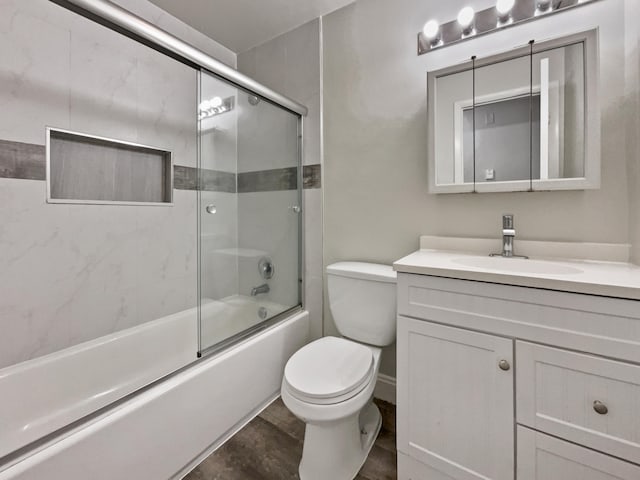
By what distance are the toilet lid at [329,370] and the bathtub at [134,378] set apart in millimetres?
365

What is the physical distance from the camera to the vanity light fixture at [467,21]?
54.2 inches

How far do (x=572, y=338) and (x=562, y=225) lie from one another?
2.05ft

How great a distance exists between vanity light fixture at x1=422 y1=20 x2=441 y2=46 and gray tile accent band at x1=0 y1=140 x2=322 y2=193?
2.96ft

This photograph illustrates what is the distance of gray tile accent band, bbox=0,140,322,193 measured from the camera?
1.32 m

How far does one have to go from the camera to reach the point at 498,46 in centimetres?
135

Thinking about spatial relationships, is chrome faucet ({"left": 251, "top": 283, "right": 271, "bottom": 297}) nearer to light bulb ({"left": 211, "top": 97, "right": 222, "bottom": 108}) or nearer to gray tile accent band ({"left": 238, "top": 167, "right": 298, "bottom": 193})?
gray tile accent band ({"left": 238, "top": 167, "right": 298, "bottom": 193})

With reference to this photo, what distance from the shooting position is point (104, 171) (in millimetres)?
1647

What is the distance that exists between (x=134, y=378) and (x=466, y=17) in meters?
2.52

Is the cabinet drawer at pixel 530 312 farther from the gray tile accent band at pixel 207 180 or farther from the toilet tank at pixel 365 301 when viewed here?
the gray tile accent band at pixel 207 180

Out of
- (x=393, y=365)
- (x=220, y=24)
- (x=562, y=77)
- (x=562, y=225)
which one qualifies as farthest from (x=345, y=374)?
(x=220, y=24)

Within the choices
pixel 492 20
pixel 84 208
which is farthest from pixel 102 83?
pixel 492 20

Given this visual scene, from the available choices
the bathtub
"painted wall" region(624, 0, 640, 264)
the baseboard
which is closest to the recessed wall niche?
the bathtub

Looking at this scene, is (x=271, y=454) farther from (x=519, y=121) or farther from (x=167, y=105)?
(x=167, y=105)

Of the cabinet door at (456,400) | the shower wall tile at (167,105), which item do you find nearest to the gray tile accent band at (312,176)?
the shower wall tile at (167,105)
